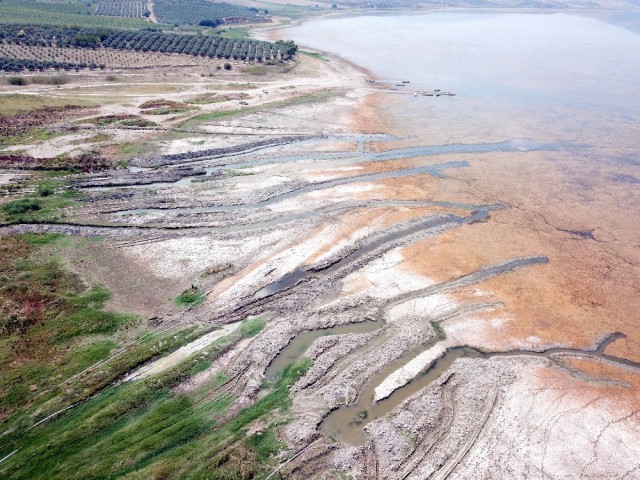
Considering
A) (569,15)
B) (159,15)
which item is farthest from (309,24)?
(569,15)

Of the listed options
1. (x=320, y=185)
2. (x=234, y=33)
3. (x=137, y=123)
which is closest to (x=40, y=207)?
(x=137, y=123)

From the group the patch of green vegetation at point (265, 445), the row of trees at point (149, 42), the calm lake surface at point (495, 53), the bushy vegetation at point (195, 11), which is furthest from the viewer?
the bushy vegetation at point (195, 11)

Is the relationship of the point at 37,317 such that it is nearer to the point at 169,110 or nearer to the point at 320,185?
the point at 320,185

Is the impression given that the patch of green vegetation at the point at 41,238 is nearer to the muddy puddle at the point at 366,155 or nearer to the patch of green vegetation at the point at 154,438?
the muddy puddle at the point at 366,155

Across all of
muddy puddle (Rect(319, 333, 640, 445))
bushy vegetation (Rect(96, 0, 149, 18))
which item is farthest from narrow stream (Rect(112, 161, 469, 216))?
bushy vegetation (Rect(96, 0, 149, 18))

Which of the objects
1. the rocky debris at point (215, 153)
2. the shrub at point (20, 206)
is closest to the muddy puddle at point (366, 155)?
the rocky debris at point (215, 153)

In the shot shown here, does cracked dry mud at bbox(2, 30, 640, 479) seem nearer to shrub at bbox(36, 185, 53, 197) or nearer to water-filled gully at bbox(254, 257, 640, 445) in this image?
water-filled gully at bbox(254, 257, 640, 445)
